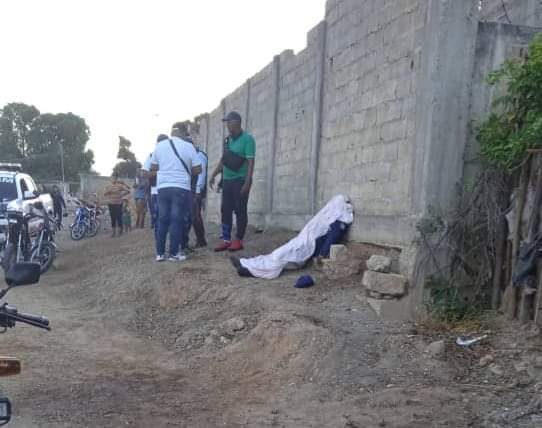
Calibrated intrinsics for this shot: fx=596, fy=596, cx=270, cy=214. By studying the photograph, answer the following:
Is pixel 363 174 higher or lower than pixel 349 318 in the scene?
higher

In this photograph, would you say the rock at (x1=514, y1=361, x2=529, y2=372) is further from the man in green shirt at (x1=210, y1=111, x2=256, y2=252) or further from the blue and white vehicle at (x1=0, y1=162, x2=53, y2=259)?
the blue and white vehicle at (x1=0, y1=162, x2=53, y2=259)

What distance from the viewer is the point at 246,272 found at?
20.7 ft

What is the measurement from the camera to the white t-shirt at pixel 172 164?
7.21 meters

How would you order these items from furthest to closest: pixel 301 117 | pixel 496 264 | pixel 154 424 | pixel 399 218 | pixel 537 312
A: pixel 301 117 < pixel 399 218 < pixel 496 264 < pixel 537 312 < pixel 154 424

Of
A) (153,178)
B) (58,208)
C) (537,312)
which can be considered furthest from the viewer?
(58,208)

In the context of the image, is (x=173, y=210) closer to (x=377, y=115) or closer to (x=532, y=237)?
(x=377, y=115)

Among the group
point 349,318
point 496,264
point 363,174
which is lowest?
point 349,318

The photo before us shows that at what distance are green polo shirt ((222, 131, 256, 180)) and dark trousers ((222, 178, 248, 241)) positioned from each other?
0.25ft

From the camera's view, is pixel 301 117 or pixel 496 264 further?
pixel 301 117

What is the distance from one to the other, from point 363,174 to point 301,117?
7.99ft

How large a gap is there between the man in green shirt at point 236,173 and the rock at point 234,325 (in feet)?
8.67

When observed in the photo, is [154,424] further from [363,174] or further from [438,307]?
[363,174]

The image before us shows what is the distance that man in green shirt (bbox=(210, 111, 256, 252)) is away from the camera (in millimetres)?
7641

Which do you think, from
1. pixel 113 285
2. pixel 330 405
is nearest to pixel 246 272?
pixel 113 285
